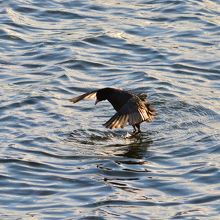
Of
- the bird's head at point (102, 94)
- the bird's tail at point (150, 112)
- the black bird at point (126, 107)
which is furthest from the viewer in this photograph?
the bird's head at point (102, 94)

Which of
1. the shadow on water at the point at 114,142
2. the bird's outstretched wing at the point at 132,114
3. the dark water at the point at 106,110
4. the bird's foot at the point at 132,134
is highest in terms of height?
the bird's outstretched wing at the point at 132,114

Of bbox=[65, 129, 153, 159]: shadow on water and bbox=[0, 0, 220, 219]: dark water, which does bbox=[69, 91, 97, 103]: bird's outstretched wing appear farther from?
bbox=[65, 129, 153, 159]: shadow on water

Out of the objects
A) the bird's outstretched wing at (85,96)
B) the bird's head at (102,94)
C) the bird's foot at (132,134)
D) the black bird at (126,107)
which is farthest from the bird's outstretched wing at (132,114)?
the bird's outstretched wing at (85,96)

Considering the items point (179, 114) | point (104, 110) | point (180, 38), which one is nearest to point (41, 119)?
point (104, 110)

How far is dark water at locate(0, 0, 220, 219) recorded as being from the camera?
9.91m

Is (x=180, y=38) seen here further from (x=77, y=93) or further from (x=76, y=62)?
(x=77, y=93)

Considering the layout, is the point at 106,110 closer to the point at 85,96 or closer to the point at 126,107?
the point at 85,96

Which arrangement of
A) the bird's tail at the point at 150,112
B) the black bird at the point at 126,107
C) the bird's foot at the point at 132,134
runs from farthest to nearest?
1. the bird's foot at the point at 132,134
2. the bird's tail at the point at 150,112
3. the black bird at the point at 126,107

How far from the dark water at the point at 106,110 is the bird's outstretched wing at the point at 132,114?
341 mm

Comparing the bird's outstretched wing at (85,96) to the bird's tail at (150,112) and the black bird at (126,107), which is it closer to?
the black bird at (126,107)

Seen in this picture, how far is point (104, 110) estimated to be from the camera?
13.6m

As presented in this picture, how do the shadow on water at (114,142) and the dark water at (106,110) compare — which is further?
the shadow on water at (114,142)

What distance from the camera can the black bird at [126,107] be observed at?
11.9 m

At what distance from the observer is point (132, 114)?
12.1 m
